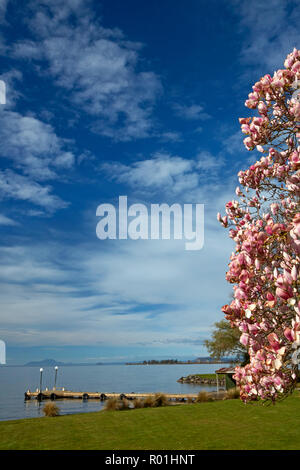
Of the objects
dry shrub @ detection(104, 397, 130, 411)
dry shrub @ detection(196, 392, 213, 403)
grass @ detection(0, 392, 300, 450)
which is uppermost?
grass @ detection(0, 392, 300, 450)

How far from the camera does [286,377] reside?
4812mm

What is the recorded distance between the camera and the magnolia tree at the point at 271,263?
398 cm

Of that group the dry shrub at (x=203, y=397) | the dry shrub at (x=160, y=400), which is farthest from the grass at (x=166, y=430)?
the dry shrub at (x=203, y=397)

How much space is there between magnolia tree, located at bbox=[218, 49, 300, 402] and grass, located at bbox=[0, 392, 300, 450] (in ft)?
24.5

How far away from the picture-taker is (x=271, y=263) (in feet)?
15.1

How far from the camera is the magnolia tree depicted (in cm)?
398

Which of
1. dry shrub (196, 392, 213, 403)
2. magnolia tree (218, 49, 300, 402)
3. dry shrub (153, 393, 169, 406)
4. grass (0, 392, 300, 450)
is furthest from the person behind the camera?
dry shrub (196, 392, 213, 403)

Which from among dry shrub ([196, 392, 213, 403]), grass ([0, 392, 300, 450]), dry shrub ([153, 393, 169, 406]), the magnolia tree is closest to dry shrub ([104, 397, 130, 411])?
dry shrub ([153, 393, 169, 406])

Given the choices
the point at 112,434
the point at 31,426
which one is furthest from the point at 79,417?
the point at 112,434

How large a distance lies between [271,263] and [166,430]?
45.5ft

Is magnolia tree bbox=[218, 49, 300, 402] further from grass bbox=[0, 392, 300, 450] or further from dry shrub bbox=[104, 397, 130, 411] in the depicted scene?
dry shrub bbox=[104, 397, 130, 411]

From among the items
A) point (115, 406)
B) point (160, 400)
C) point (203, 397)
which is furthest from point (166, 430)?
point (203, 397)

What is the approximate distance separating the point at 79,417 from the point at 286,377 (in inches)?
704
